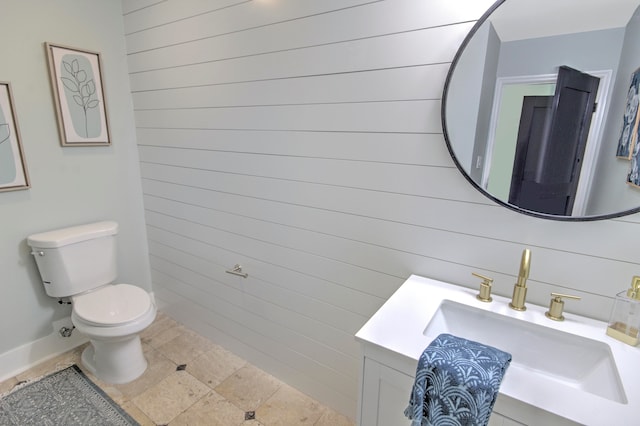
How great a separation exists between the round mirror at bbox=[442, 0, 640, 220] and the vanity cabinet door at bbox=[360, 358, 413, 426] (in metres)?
0.69

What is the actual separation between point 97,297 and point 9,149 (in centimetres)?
95

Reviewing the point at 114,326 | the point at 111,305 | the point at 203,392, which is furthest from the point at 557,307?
the point at 111,305

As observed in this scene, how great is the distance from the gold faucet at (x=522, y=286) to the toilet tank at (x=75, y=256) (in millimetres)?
2242

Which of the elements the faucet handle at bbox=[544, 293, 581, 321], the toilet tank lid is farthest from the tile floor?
the faucet handle at bbox=[544, 293, 581, 321]

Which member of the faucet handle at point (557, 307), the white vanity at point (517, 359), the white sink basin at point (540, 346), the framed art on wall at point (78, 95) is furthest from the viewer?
the framed art on wall at point (78, 95)

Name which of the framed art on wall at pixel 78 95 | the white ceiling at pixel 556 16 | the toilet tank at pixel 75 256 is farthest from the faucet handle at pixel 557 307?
the framed art on wall at pixel 78 95

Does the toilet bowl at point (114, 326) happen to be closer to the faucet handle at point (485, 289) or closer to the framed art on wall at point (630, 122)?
the faucet handle at point (485, 289)

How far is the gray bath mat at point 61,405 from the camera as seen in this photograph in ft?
5.70

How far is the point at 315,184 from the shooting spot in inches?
63.4

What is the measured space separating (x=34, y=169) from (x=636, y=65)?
9.05 ft

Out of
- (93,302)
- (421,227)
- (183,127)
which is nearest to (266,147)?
(183,127)

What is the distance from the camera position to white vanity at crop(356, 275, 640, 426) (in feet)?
2.46

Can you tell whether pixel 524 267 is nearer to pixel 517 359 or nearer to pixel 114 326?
pixel 517 359

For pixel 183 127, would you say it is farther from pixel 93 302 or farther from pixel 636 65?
pixel 636 65
